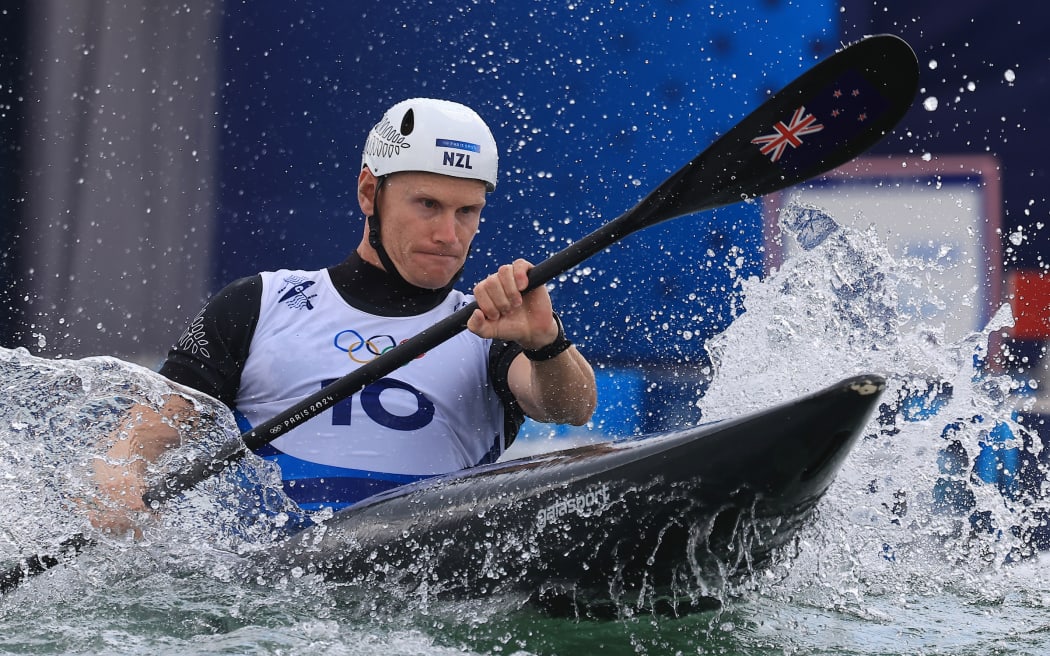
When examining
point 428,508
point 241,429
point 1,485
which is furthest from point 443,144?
point 1,485

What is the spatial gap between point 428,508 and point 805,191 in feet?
7.16

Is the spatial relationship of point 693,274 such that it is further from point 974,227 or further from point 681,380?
point 974,227

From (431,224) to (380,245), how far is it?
14 cm

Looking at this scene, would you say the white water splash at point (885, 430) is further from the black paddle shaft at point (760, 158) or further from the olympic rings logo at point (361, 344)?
the olympic rings logo at point (361, 344)

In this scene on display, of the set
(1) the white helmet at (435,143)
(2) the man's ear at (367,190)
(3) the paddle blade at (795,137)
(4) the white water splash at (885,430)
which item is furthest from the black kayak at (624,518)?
(2) the man's ear at (367,190)

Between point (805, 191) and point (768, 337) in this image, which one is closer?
point (768, 337)

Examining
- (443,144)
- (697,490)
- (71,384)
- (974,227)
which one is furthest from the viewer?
(974,227)

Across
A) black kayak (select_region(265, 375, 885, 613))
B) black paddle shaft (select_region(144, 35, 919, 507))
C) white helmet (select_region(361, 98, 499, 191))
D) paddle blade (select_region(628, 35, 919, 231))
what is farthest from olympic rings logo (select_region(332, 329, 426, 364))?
paddle blade (select_region(628, 35, 919, 231))

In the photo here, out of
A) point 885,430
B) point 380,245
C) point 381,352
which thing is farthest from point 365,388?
point 885,430

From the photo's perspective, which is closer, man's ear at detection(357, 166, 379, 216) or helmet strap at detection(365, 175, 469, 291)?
helmet strap at detection(365, 175, 469, 291)

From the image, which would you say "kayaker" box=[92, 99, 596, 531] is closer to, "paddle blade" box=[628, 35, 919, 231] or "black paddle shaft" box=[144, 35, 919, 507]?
"black paddle shaft" box=[144, 35, 919, 507]

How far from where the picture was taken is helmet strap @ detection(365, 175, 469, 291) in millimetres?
2604

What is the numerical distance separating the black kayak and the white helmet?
823mm

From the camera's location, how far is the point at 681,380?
12.5 ft
